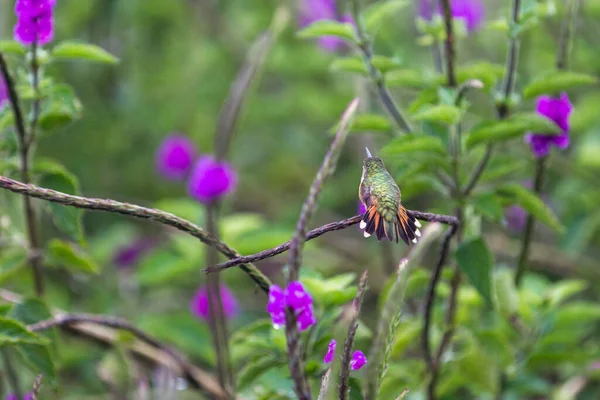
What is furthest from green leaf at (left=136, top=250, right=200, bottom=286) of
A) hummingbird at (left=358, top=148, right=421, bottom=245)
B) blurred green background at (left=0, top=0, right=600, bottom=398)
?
hummingbird at (left=358, top=148, right=421, bottom=245)

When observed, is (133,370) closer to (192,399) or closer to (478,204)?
(192,399)

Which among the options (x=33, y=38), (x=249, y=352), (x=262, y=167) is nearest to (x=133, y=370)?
(x=249, y=352)

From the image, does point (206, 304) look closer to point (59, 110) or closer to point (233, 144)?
point (59, 110)

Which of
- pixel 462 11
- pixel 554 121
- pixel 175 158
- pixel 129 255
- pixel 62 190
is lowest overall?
pixel 62 190

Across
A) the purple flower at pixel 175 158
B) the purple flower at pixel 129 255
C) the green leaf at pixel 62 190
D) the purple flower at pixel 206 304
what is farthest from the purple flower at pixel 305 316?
the purple flower at pixel 175 158

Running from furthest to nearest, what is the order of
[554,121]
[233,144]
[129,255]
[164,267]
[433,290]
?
1. [233,144]
2. [129,255]
3. [164,267]
4. [554,121]
5. [433,290]

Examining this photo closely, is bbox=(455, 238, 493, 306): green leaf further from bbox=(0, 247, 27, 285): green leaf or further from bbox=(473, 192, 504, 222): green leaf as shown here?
bbox=(0, 247, 27, 285): green leaf

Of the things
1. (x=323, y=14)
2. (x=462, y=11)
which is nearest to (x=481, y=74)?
(x=462, y=11)
